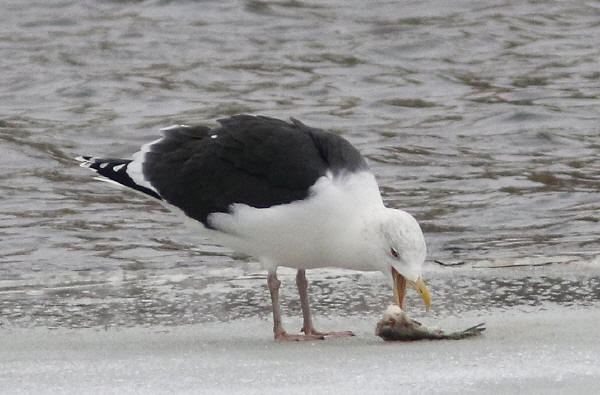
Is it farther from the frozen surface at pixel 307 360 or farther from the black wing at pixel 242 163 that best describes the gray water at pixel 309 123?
the black wing at pixel 242 163

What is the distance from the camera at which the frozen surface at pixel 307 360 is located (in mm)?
4176

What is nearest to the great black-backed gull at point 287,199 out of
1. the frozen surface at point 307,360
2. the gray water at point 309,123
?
the frozen surface at point 307,360

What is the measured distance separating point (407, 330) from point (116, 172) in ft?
6.05

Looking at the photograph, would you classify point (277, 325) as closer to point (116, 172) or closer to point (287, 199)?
point (287, 199)

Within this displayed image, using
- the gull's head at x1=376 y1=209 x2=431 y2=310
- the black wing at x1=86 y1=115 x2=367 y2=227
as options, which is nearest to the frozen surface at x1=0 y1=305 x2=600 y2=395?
the gull's head at x1=376 y1=209 x2=431 y2=310

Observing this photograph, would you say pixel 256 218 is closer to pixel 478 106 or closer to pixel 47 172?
pixel 47 172

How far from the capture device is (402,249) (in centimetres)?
518

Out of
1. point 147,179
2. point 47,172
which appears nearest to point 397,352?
point 147,179

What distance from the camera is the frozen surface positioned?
13.7 feet

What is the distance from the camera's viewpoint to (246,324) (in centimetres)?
580

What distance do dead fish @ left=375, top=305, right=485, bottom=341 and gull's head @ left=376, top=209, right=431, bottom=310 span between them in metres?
0.13

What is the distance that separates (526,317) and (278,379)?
1561 mm

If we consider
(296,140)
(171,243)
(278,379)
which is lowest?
(171,243)

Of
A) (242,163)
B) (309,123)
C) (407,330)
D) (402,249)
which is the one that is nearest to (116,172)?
(242,163)
